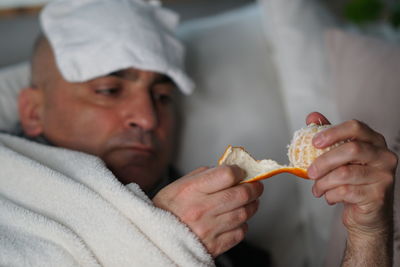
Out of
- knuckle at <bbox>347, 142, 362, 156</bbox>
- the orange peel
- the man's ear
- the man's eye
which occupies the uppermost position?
knuckle at <bbox>347, 142, 362, 156</bbox>

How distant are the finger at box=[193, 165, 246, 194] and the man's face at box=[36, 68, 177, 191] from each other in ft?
1.36

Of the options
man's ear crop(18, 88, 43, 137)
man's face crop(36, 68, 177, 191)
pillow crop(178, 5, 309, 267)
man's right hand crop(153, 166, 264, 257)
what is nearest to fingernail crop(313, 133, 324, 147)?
man's right hand crop(153, 166, 264, 257)

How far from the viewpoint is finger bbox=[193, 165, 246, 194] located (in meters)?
0.67

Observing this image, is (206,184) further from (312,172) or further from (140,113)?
(140,113)

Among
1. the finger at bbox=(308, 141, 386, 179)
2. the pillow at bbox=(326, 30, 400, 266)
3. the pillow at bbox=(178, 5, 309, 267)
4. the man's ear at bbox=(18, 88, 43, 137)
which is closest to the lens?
the finger at bbox=(308, 141, 386, 179)

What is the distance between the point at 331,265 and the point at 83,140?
2.24ft

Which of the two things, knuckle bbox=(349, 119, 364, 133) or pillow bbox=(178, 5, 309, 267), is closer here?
knuckle bbox=(349, 119, 364, 133)

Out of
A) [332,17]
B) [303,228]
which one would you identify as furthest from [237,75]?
[303,228]

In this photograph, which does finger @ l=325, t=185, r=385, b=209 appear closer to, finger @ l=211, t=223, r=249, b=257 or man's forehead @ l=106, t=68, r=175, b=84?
finger @ l=211, t=223, r=249, b=257

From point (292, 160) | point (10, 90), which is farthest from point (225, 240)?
point (10, 90)

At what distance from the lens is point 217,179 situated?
0.67 m

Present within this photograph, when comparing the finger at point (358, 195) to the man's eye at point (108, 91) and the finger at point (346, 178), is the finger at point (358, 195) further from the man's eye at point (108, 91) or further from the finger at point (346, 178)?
the man's eye at point (108, 91)

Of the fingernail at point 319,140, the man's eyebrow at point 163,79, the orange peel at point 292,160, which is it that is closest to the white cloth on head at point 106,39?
the man's eyebrow at point 163,79

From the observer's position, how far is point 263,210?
4.48 feet
